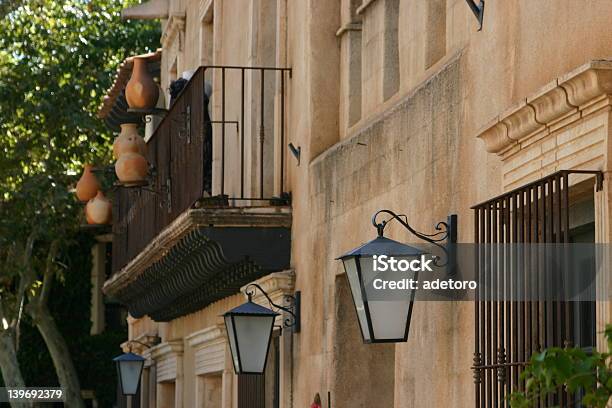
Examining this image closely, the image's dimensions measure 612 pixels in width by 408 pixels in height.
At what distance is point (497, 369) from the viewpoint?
24.1ft

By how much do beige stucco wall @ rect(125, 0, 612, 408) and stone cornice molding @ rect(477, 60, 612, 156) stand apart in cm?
20

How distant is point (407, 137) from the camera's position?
9.63 meters

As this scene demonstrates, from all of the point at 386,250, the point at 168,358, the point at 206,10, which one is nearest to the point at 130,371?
the point at 168,358

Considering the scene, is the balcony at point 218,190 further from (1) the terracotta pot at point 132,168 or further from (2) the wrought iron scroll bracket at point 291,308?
(2) the wrought iron scroll bracket at point 291,308

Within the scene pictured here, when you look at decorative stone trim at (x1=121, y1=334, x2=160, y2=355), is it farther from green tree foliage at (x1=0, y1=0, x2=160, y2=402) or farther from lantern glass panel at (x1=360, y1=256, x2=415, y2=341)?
lantern glass panel at (x1=360, y1=256, x2=415, y2=341)

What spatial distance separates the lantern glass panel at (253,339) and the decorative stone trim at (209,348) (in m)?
4.14

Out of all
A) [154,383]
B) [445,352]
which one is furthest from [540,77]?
[154,383]

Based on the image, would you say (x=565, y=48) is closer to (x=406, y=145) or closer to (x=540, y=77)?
(x=540, y=77)

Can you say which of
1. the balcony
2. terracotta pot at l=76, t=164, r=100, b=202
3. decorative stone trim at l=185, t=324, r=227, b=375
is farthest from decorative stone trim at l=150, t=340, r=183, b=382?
terracotta pot at l=76, t=164, r=100, b=202

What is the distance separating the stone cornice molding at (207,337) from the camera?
15889mm

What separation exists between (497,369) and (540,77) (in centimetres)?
133

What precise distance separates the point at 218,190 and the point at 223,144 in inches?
75.1

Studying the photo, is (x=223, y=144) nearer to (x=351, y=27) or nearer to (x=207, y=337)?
(x=351, y=27)

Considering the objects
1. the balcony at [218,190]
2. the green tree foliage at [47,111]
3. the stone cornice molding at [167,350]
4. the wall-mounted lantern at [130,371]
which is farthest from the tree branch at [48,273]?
the balcony at [218,190]
